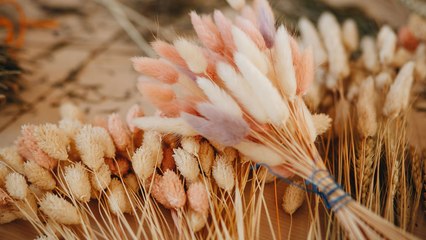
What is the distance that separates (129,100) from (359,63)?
27.4 inches

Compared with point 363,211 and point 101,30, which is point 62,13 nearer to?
point 101,30

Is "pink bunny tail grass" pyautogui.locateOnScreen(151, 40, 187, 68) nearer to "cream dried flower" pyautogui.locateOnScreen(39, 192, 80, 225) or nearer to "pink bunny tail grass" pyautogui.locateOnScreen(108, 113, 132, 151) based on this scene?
"pink bunny tail grass" pyautogui.locateOnScreen(108, 113, 132, 151)

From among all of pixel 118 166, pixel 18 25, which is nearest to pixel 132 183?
pixel 118 166

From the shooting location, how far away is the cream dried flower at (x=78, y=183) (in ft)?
2.63

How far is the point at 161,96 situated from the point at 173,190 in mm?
189

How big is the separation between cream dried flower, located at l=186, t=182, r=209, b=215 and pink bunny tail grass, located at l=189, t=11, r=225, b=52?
0.92 feet

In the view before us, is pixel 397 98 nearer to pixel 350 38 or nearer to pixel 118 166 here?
pixel 350 38

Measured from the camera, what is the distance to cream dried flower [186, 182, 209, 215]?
0.79 meters

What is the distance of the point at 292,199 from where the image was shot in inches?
33.8

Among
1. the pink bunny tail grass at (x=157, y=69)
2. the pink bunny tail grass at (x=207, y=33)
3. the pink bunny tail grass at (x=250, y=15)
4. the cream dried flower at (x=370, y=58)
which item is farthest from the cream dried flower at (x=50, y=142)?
the cream dried flower at (x=370, y=58)

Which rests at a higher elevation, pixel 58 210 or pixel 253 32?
pixel 253 32

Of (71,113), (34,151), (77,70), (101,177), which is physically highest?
(77,70)

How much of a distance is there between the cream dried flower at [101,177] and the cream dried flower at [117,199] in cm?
2

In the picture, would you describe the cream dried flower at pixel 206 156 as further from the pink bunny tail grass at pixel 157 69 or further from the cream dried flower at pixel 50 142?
the cream dried flower at pixel 50 142
